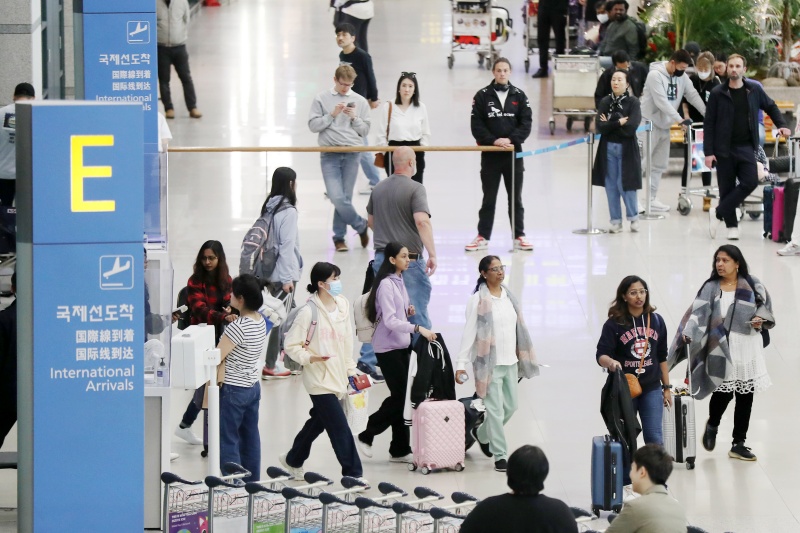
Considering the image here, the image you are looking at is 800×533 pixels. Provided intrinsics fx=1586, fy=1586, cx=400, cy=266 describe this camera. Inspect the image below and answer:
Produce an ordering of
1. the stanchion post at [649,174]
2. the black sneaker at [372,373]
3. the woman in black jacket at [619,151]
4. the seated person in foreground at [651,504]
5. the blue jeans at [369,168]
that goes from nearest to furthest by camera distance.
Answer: the seated person in foreground at [651,504] → the black sneaker at [372,373] → the woman in black jacket at [619,151] → the blue jeans at [369,168] → the stanchion post at [649,174]

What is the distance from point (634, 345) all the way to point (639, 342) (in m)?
0.04

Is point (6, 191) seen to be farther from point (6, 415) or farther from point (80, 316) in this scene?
point (80, 316)

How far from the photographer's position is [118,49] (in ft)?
48.5

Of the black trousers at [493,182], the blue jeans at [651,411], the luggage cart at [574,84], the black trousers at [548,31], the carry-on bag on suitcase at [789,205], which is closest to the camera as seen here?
the blue jeans at [651,411]

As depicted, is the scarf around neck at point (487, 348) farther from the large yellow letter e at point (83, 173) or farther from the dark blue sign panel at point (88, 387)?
the large yellow letter e at point (83, 173)

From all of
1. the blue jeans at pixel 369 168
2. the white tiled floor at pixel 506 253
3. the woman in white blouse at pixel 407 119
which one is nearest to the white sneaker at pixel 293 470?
the white tiled floor at pixel 506 253

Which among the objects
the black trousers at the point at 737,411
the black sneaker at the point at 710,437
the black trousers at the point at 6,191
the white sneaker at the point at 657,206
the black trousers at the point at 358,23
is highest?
the black trousers at the point at 358,23

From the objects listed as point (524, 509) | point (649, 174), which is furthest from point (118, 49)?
point (524, 509)

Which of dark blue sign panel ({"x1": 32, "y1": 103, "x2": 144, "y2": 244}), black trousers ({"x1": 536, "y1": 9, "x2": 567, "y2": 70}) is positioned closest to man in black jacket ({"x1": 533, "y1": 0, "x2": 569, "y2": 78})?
black trousers ({"x1": 536, "y1": 9, "x2": 567, "y2": 70})

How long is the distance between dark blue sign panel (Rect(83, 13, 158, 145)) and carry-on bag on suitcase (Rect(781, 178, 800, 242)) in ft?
21.5

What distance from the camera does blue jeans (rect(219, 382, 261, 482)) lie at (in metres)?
9.77

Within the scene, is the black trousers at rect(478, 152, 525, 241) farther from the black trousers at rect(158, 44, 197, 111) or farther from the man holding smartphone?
the black trousers at rect(158, 44, 197, 111)

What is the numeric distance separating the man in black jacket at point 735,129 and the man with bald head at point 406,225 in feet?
16.4

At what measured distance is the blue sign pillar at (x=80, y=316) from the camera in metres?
8.13
